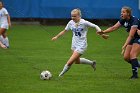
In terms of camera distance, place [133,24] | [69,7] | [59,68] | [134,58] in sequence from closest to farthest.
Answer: [133,24], [134,58], [59,68], [69,7]

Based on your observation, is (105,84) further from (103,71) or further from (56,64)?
(56,64)

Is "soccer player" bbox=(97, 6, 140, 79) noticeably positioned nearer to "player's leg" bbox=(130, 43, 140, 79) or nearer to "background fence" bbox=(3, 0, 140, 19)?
"player's leg" bbox=(130, 43, 140, 79)

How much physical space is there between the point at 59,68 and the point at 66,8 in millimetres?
19622

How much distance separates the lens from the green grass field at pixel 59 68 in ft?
42.2

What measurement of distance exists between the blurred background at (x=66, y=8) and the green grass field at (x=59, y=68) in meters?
7.64

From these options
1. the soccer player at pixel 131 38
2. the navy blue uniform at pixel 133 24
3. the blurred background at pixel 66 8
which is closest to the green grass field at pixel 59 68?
the soccer player at pixel 131 38

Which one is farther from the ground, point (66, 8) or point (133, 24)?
point (133, 24)

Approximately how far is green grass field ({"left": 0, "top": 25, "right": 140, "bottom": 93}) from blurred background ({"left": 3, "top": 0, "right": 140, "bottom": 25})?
764cm

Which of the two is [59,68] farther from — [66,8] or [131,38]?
[66,8]

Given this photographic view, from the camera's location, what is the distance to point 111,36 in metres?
30.0

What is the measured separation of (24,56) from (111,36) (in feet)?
35.6

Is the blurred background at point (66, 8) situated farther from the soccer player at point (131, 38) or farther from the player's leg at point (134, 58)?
the player's leg at point (134, 58)

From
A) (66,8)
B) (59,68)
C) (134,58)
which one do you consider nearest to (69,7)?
(66,8)

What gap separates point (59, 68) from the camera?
1662 cm
